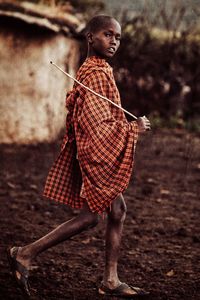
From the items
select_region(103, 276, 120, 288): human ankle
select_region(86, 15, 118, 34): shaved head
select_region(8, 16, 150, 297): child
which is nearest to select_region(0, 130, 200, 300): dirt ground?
select_region(103, 276, 120, 288): human ankle

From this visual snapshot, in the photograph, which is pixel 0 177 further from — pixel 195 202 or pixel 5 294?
pixel 5 294

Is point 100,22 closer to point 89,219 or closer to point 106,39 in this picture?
point 106,39

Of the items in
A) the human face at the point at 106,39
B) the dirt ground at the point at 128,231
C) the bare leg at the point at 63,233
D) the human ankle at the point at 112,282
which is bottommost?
the dirt ground at the point at 128,231

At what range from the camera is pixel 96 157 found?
3184 millimetres

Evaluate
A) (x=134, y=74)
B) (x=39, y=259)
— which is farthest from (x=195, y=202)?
(x=134, y=74)

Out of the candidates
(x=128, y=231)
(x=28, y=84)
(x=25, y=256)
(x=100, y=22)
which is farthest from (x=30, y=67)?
(x=25, y=256)

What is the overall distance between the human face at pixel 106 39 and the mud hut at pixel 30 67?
15.8 ft

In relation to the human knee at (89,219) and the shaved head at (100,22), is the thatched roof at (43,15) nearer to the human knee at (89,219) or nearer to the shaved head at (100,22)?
the shaved head at (100,22)

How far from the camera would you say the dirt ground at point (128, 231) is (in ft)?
12.1

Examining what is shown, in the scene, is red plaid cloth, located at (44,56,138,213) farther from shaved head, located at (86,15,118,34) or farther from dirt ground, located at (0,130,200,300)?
dirt ground, located at (0,130,200,300)

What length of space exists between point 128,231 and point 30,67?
399 centimetres

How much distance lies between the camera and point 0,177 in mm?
6684

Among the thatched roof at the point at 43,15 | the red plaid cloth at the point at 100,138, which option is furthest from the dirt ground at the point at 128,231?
the thatched roof at the point at 43,15

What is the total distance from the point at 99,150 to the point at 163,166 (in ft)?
15.5
